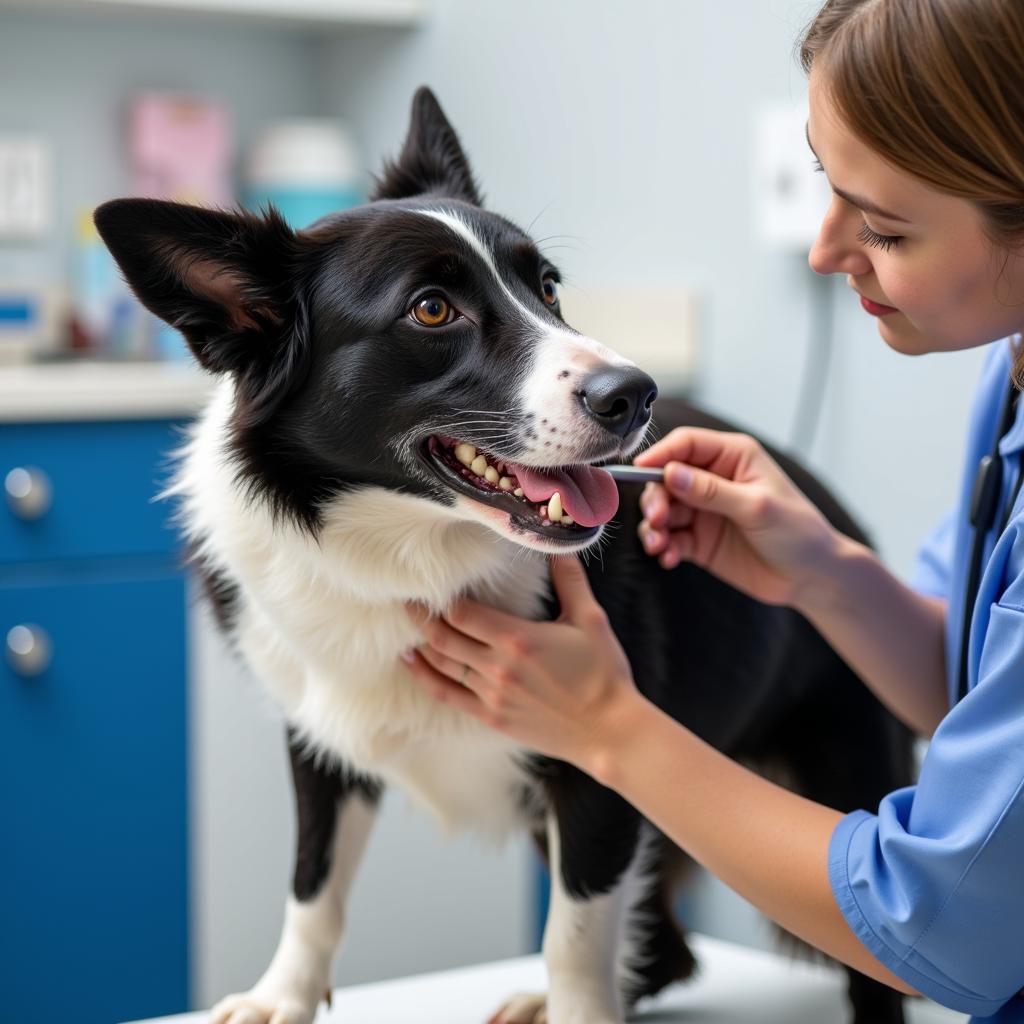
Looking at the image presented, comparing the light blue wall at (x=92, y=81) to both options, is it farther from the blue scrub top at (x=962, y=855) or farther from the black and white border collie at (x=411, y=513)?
the blue scrub top at (x=962, y=855)

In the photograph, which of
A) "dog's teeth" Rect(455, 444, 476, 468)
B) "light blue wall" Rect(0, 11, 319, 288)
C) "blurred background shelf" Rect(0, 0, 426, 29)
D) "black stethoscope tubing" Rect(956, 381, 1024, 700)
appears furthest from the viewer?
"light blue wall" Rect(0, 11, 319, 288)

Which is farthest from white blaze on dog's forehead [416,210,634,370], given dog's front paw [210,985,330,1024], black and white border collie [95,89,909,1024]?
dog's front paw [210,985,330,1024]

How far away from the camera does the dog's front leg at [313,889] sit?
1.20 meters

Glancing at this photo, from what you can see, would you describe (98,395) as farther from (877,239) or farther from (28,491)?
(877,239)

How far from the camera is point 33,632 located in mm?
2195

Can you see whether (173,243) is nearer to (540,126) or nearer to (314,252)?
(314,252)

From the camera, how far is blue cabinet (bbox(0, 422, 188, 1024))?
2.20 metres

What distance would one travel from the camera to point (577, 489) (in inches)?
41.5

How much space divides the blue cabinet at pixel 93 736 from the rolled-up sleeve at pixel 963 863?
153 cm

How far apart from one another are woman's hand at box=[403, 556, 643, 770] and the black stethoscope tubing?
32 centimetres

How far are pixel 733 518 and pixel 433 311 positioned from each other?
1.06ft

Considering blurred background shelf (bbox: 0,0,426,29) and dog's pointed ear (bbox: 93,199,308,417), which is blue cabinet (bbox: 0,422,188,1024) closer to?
blurred background shelf (bbox: 0,0,426,29)

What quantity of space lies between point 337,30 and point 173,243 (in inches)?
84.8

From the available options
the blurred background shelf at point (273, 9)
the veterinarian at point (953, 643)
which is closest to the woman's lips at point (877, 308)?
the veterinarian at point (953, 643)
